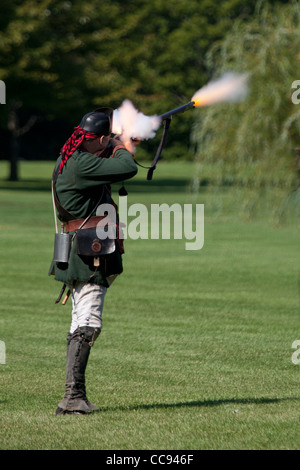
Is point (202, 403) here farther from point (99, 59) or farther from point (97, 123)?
point (99, 59)

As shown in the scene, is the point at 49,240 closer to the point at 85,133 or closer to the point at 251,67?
the point at 251,67

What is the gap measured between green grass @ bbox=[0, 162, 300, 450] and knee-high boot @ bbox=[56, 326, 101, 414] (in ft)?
0.38

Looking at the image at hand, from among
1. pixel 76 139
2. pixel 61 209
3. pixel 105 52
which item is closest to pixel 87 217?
pixel 61 209

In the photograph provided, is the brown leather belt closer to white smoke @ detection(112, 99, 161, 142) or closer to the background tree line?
white smoke @ detection(112, 99, 161, 142)

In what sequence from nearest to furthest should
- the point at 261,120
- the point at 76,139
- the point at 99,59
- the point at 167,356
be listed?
the point at 76,139, the point at 167,356, the point at 261,120, the point at 99,59

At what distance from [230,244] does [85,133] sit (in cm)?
1525

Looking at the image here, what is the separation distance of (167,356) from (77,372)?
2545 mm

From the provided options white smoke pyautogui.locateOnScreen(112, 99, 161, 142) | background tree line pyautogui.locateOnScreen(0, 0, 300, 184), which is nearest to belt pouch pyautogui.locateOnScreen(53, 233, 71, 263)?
white smoke pyautogui.locateOnScreen(112, 99, 161, 142)

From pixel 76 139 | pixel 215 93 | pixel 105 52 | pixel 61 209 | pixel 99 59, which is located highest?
pixel 105 52

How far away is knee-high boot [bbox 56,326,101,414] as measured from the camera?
A: 680cm

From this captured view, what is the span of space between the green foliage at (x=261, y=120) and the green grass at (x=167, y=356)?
3.56 metres

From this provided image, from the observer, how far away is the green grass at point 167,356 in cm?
636

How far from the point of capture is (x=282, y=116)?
900 inches

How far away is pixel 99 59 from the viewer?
56.0m
